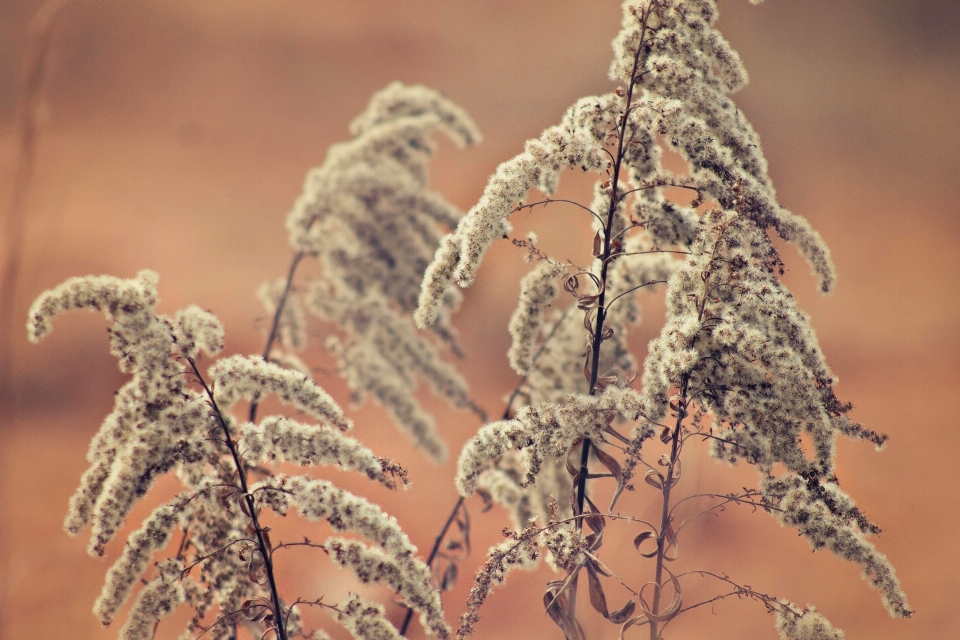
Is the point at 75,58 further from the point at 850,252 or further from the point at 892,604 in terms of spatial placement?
the point at 892,604

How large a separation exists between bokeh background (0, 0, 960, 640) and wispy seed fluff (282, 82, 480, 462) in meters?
0.35

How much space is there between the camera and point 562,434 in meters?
0.55

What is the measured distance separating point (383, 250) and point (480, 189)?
58 centimetres

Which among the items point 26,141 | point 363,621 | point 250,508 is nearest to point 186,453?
point 250,508

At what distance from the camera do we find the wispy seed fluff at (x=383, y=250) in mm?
958

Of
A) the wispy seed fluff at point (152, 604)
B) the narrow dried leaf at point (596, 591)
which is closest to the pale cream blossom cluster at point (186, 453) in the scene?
the wispy seed fluff at point (152, 604)

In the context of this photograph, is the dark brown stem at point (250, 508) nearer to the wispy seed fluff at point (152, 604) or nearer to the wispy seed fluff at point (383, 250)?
the wispy seed fluff at point (152, 604)

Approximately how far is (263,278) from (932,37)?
1624mm

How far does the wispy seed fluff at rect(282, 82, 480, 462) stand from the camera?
958mm

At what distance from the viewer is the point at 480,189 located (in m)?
1.53

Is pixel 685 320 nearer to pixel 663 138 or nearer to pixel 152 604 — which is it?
pixel 663 138

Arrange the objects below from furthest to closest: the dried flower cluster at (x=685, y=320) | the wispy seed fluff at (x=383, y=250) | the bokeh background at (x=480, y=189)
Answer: the bokeh background at (x=480, y=189) < the wispy seed fluff at (x=383, y=250) < the dried flower cluster at (x=685, y=320)

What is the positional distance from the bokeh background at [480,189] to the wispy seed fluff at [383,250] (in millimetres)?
Result: 352

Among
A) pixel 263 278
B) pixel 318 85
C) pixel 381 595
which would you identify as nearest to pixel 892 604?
pixel 381 595
